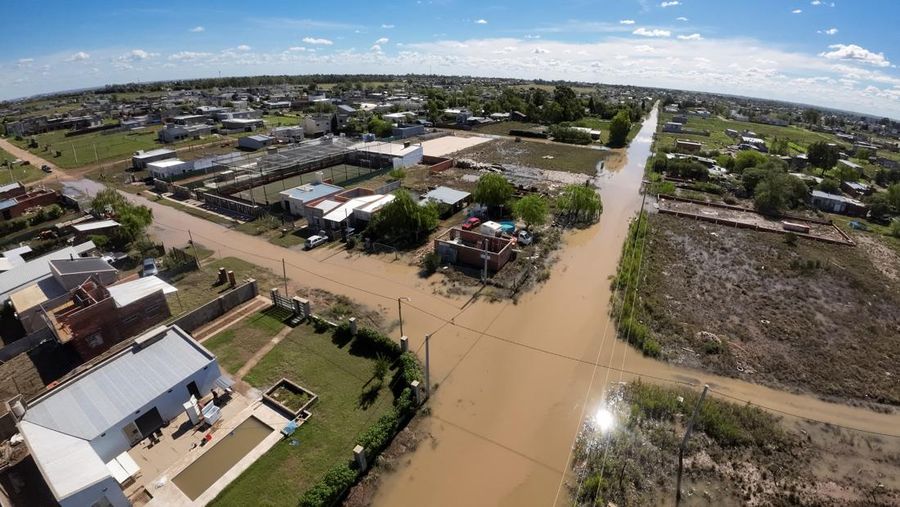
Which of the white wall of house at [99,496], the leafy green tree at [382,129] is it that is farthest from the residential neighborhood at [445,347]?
the leafy green tree at [382,129]

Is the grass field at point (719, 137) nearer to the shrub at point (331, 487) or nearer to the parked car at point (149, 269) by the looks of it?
the shrub at point (331, 487)

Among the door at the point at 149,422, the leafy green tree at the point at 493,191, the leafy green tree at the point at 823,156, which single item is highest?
the leafy green tree at the point at 823,156

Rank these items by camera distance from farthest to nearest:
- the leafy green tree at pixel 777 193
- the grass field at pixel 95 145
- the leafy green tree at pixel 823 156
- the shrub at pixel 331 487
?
the grass field at pixel 95 145, the leafy green tree at pixel 823 156, the leafy green tree at pixel 777 193, the shrub at pixel 331 487

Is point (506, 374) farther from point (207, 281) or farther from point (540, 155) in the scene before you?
point (540, 155)

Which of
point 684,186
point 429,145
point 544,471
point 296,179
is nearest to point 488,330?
point 544,471

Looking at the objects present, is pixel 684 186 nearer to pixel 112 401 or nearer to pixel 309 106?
pixel 112 401

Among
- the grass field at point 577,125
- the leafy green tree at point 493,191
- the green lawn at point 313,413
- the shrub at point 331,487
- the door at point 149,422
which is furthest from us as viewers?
the grass field at point 577,125

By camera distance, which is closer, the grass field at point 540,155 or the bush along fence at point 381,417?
the bush along fence at point 381,417
